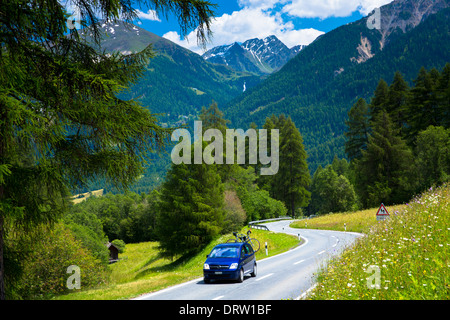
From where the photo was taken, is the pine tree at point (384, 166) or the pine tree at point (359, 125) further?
the pine tree at point (359, 125)

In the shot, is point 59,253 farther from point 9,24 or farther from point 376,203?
point 376,203

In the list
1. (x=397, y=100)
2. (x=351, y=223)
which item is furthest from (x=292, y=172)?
(x=351, y=223)

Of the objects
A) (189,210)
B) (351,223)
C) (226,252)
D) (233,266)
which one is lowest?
(351,223)

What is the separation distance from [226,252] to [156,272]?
2090 centimetres

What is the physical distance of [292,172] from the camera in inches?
2324

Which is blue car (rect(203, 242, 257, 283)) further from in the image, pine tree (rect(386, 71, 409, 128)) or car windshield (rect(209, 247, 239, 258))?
pine tree (rect(386, 71, 409, 128))

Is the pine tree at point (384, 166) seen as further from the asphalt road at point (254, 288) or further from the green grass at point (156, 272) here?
the asphalt road at point (254, 288)

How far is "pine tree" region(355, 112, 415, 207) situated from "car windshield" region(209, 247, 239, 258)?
32.4m

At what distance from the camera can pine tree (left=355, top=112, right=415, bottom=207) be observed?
4116 centimetres

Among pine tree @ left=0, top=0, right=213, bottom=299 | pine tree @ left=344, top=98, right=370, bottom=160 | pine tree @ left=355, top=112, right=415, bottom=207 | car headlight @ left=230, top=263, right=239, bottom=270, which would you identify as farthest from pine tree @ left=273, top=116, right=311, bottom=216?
pine tree @ left=0, top=0, right=213, bottom=299

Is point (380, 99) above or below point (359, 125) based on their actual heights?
above

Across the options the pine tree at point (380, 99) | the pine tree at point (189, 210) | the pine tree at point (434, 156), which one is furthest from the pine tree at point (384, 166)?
A: the pine tree at point (189, 210)

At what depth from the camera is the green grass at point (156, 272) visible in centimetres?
1248

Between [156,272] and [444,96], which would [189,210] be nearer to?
[156,272]
